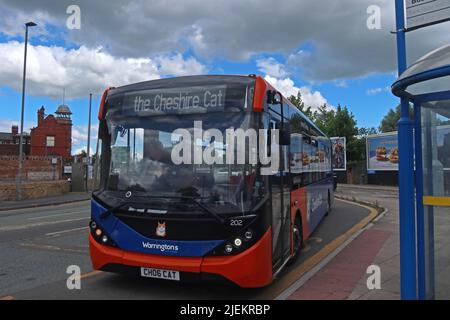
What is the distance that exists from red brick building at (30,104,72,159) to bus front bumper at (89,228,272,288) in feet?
245

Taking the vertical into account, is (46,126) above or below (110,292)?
above

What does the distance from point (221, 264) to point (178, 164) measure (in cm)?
146

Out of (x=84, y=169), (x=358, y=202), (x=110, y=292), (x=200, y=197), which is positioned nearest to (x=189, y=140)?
(x=200, y=197)

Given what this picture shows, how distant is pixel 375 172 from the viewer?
1799 inches

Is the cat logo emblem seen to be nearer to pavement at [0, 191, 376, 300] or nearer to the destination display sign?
pavement at [0, 191, 376, 300]

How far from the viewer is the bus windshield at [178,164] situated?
574 cm

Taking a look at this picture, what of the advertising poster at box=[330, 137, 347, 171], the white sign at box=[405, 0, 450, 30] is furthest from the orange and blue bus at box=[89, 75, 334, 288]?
the advertising poster at box=[330, 137, 347, 171]

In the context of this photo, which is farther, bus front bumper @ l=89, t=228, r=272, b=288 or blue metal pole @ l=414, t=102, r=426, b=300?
bus front bumper @ l=89, t=228, r=272, b=288

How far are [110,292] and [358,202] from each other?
58.6 feet

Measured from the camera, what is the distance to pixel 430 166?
4.71 metres

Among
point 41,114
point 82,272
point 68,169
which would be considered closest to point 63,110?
point 41,114

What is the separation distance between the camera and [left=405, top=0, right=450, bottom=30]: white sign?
14.8ft

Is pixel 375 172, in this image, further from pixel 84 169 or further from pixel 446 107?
pixel 446 107

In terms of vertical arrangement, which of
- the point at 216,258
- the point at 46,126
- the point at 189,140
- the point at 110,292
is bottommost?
the point at 110,292
